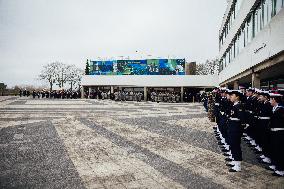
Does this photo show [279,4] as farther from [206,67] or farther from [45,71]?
[45,71]

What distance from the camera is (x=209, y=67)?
70938 millimetres

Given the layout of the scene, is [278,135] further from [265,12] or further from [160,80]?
[160,80]

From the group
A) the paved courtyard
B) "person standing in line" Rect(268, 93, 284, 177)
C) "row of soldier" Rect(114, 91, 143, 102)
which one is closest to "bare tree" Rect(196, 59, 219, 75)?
"row of soldier" Rect(114, 91, 143, 102)

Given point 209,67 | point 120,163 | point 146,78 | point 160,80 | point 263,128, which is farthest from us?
point 209,67

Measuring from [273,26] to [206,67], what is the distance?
204ft

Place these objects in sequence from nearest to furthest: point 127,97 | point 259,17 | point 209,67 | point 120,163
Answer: point 120,163 < point 259,17 < point 127,97 < point 209,67

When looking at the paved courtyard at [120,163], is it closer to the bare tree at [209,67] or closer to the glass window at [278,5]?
the glass window at [278,5]

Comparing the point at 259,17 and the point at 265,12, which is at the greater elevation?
the point at 259,17

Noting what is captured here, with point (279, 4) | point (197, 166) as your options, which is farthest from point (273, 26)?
point (197, 166)

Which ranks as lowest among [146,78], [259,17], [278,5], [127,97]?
[127,97]

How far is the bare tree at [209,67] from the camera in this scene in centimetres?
6936

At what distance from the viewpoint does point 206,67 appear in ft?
235

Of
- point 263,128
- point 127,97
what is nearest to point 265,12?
point 263,128

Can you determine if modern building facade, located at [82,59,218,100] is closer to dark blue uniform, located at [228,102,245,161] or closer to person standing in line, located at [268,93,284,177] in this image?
dark blue uniform, located at [228,102,245,161]
